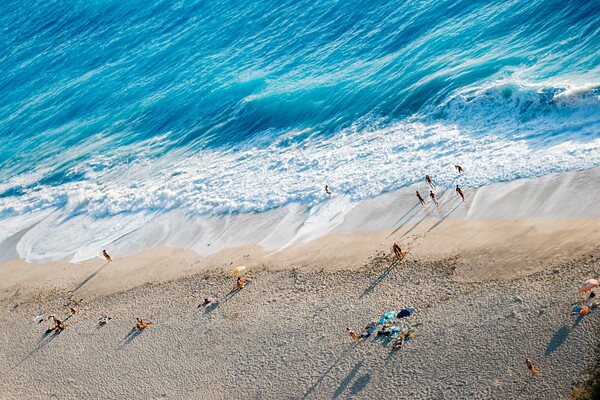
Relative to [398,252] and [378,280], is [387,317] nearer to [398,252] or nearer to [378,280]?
[378,280]

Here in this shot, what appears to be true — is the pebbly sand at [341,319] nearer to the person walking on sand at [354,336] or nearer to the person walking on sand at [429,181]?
the person walking on sand at [354,336]

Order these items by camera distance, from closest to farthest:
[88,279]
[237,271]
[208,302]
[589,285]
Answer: [589,285] < [208,302] < [237,271] < [88,279]

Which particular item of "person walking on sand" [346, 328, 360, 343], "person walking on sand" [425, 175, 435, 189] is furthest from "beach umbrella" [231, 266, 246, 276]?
"person walking on sand" [425, 175, 435, 189]

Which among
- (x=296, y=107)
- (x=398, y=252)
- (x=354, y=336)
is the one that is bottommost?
(x=354, y=336)

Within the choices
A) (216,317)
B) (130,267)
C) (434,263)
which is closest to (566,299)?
(434,263)

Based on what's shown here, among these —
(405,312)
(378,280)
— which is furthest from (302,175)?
(405,312)

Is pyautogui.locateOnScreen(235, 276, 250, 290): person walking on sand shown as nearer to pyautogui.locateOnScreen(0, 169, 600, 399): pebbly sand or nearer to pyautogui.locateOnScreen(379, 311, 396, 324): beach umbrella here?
pyautogui.locateOnScreen(0, 169, 600, 399): pebbly sand
